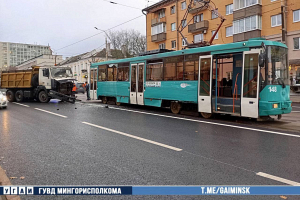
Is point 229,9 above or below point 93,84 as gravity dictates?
above

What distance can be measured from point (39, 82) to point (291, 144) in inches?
730

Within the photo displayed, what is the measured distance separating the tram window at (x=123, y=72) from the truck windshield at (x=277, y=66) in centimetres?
889

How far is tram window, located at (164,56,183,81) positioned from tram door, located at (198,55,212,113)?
57.0 inches

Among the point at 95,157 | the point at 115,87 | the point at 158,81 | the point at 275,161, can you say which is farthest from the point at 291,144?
the point at 115,87

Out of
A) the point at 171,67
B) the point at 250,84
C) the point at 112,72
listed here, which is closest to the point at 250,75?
the point at 250,84

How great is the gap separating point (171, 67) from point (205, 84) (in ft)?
7.99

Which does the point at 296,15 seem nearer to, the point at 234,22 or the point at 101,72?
the point at 234,22

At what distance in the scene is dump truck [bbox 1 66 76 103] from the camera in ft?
65.3

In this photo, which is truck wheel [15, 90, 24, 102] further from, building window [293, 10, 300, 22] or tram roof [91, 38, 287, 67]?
building window [293, 10, 300, 22]

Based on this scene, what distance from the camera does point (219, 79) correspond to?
10836 millimetres

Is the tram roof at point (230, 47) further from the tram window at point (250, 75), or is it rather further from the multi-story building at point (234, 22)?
the multi-story building at point (234, 22)

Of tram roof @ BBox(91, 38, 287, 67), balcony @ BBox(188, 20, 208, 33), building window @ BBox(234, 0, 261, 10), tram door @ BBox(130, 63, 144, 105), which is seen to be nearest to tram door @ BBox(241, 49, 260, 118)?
tram roof @ BBox(91, 38, 287, 67)

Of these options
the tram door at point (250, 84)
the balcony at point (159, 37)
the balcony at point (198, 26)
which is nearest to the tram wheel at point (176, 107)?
the tram door at point (250, 84)

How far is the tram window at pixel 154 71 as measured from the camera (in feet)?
45.0
